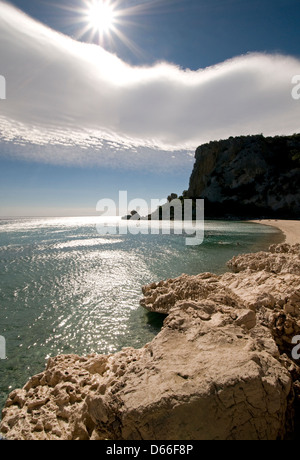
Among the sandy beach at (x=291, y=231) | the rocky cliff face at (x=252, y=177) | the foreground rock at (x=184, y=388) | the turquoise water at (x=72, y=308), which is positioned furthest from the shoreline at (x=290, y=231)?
the rocky cliff face at (x=252, y=177)

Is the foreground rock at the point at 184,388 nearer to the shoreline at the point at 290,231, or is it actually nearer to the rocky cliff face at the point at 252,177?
the shoreline at the point at 290,231

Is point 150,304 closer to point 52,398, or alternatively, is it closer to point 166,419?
point 52,398

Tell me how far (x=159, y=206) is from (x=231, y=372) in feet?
382

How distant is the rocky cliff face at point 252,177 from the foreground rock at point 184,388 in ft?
295

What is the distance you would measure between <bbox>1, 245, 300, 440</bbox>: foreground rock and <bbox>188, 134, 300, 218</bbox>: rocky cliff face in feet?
295

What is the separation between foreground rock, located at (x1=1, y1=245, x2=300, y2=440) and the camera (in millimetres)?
3080

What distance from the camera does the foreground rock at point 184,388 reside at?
10.1ft

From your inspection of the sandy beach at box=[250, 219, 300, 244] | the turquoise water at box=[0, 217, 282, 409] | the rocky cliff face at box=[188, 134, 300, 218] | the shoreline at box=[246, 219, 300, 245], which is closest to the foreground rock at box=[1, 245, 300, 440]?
the turquoise water at box=[0, 217, 282, 409]

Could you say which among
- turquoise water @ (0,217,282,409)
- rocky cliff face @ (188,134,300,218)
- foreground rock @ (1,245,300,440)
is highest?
rocky cliff face @ (188,134,300,218)

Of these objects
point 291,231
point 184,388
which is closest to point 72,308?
point 184,388

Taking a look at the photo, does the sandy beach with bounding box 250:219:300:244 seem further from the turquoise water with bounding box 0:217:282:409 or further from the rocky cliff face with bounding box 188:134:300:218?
the rocky cliff face with bounding box 188:134:300:218

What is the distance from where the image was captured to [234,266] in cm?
1627

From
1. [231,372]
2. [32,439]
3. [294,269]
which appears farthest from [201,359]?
[294,269]

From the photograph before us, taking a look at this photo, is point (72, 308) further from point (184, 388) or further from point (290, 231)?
point (290, 231)
